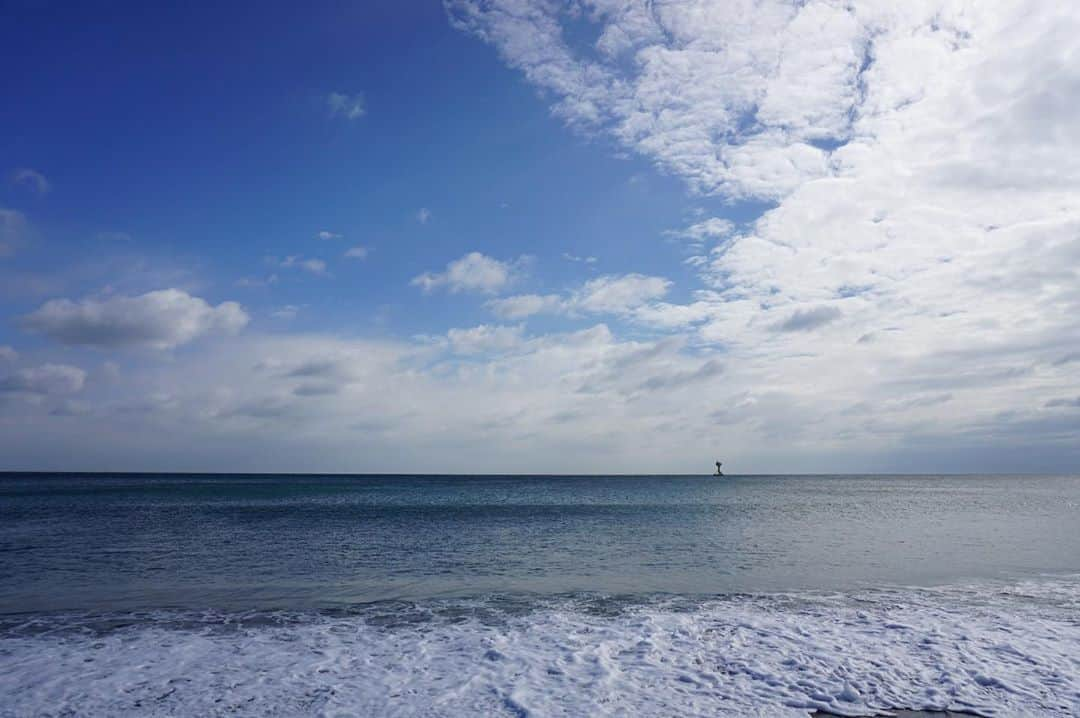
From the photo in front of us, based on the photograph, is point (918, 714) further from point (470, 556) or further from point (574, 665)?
point (470, 556)

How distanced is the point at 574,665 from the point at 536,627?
3026mm

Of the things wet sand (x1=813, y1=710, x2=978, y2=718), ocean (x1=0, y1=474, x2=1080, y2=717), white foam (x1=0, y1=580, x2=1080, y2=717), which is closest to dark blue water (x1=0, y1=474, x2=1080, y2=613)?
ocean (x1=0, y1=474, x2=1080, y2=717)

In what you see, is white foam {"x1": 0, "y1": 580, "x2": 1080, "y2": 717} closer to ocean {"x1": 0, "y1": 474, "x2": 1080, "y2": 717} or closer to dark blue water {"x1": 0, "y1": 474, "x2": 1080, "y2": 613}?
ocean {"x1": 0, "y1": 474, "x2": 1080, "y2": 717}

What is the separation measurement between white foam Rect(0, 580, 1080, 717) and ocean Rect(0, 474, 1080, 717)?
6 cm

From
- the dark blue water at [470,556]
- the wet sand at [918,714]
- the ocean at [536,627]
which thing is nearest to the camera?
the wet sand at [918,714]

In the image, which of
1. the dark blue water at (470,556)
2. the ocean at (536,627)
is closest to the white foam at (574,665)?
the ocean at (536,627)

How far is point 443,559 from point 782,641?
15.7m

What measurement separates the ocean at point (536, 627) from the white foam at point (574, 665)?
6 centimetres

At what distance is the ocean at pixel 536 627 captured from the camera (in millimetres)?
10609

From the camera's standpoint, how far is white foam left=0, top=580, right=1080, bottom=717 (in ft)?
33.8

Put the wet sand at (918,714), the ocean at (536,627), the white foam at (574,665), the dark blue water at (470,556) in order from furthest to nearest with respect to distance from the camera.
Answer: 1. the dark blue water at (470,556)
2. the ocean at (536,627)
3. the white foam at (574,665)
4. the wet sand at (918,714)

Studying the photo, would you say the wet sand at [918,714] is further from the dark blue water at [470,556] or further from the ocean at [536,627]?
the dark blue water at [470,556]

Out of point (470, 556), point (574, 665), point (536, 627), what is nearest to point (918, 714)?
point (574, 665)

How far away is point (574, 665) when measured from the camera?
40.2ft
